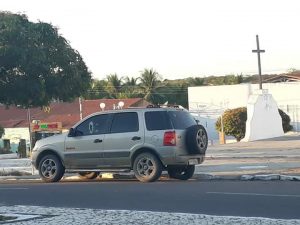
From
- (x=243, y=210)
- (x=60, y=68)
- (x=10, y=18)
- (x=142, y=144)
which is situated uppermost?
(x=10, y=18)

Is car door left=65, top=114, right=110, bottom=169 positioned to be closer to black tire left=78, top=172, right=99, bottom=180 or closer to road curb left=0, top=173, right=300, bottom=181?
black tire left=78, top=172, right=99, bottom=180

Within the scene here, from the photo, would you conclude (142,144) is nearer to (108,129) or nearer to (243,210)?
(108,129)

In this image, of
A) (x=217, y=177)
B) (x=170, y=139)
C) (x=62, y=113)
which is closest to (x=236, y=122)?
(x=217, y=177)

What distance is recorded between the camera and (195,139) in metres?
17.8

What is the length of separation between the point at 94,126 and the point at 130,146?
1.33 metres

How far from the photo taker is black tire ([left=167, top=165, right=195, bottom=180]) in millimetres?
18581

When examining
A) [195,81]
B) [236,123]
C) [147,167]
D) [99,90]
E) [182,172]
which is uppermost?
[195,81]

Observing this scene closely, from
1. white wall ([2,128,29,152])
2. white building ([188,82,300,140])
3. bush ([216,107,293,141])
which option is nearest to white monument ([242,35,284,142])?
bush ([216,107,293,141])

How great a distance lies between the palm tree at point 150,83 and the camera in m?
85.9

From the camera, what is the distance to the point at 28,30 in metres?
23.8

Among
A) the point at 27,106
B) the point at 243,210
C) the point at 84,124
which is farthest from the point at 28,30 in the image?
the point at 243,210

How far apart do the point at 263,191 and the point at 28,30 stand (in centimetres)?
1206

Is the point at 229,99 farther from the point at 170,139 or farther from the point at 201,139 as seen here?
the point at 170,139

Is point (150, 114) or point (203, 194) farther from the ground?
point (150, 114)
